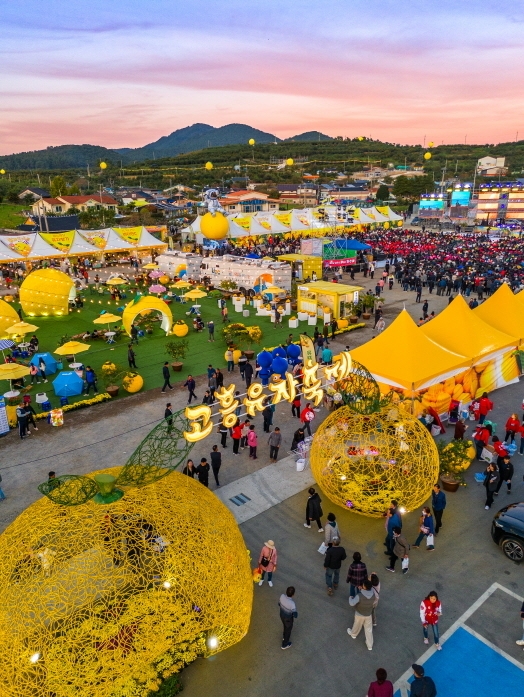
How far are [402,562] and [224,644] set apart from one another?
11.4 feet

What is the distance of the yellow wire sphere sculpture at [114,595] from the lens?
16.9ft

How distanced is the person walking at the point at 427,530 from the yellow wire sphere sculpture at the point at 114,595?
12.3 ft

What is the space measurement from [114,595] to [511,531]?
6.84 meters

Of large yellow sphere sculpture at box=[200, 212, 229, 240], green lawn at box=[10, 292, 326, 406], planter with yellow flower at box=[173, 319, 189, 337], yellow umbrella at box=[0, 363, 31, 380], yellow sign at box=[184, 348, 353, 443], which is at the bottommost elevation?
green lawn at box=[10, 292, 326, 406]

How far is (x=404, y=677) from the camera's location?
648 cm

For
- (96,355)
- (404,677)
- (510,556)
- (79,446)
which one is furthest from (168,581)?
(96,355)

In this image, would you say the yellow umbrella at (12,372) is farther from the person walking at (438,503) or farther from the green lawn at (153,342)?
the person walking at (438,503)

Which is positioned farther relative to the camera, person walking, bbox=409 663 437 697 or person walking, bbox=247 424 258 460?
person walking, bbox=247 424 258 460

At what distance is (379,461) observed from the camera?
354 inches

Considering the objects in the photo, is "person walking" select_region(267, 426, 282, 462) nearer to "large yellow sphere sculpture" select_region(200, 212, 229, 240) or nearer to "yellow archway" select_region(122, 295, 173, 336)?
"yellow archway" select_region(122, 295, 173, 336)

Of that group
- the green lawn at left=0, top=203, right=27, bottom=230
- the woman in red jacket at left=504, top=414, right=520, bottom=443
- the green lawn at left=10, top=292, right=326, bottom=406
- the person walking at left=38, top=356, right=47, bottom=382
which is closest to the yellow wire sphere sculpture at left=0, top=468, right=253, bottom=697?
the woman in red jacket at left=504, top=414, right=520, bottom=443

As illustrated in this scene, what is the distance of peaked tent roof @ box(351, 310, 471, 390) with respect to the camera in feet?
41.8

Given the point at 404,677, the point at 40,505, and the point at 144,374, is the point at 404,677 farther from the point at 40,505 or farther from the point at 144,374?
the point at 144,374

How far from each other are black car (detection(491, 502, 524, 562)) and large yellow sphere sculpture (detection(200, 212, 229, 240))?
105ft
